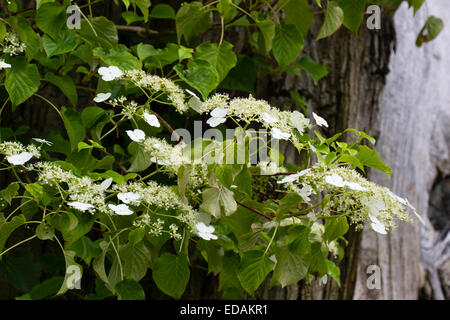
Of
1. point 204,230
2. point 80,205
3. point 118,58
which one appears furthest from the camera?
point 118,58

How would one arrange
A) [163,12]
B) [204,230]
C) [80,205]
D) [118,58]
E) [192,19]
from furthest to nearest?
[163,12]
[192,19]
[118,58]
[204,230]
[80,205]

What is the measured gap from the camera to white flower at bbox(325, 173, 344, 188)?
68cm

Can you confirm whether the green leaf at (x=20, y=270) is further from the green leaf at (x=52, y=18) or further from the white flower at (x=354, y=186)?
the white flower at (x=354, y=186)

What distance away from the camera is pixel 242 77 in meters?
1.20

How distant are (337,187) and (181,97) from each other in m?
0.33

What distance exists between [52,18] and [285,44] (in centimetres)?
48

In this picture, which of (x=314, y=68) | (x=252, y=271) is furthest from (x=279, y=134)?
(x=314, y=68)

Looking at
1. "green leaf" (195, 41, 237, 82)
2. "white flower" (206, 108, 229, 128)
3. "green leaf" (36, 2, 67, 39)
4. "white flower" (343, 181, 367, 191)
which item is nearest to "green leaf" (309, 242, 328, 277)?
"white flower" (343, 181, 367, 191)

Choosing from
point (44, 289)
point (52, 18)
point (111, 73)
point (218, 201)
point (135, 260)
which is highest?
point (52, 18)

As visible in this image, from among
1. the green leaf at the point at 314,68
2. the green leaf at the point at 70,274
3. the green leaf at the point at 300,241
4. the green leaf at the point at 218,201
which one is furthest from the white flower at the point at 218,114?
the green leaf at the point at 314,68

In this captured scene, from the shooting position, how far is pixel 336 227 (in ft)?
2.45

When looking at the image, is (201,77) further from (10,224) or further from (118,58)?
(10,224)
